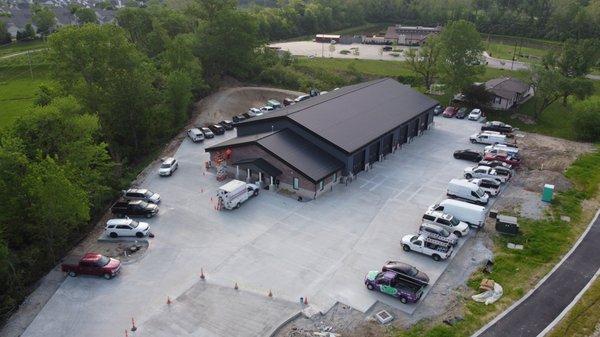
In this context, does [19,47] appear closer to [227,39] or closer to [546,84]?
[227,39]

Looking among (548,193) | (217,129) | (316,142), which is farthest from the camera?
(217,129)

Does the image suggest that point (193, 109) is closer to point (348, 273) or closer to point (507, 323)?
point (348, 273)

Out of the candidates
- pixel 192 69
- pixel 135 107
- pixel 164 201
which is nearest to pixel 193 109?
pixel 192 69

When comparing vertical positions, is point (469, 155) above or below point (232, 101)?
below

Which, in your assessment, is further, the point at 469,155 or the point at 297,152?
the point at 469,155

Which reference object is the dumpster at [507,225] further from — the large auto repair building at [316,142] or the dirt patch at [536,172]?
the large auto repair building at [316,142]

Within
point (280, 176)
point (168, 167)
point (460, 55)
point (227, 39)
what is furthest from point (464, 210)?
point (227, 39)

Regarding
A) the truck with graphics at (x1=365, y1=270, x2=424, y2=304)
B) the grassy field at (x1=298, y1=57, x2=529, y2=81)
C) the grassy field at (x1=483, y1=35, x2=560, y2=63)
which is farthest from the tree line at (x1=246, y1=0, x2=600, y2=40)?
the truck with graphics at (x1=365, y1=270, x2=424, y2=304)
